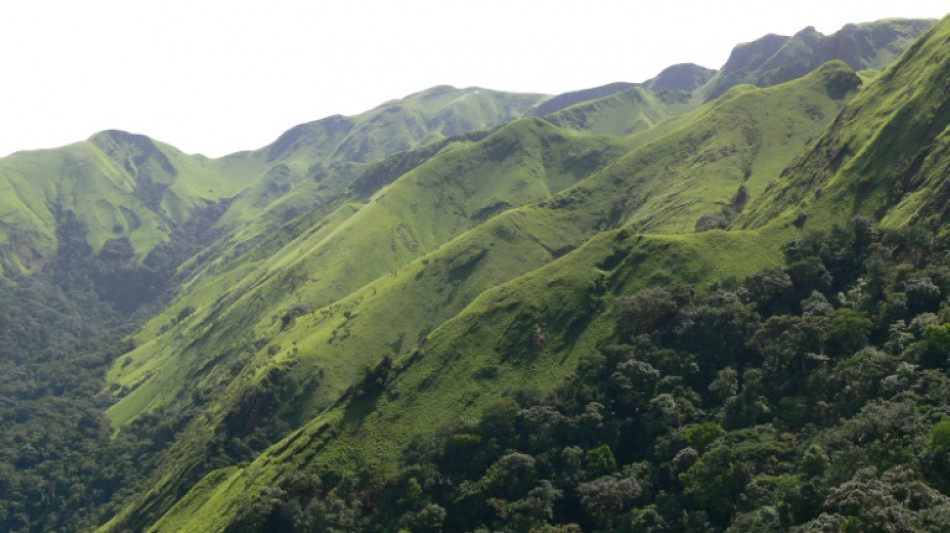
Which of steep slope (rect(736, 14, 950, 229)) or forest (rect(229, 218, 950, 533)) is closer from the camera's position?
forest (rect(229, 218, 950, 533))

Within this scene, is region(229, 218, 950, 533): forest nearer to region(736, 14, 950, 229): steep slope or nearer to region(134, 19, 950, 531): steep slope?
region(134, 19, 950, 531): steep slope

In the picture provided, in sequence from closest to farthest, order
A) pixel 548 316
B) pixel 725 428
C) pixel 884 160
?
1. pixel 725 428
2. pixel 548 316
3. pixel 884 160

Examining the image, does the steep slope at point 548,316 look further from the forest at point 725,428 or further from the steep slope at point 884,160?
the forest at point 725,428

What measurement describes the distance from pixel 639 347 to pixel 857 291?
135 feet

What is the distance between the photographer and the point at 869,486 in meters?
63.7

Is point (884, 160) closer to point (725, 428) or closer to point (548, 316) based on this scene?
point (548, 316)

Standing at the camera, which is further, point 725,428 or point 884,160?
point 884,160

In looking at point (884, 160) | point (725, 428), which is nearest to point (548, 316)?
point (725, 428)

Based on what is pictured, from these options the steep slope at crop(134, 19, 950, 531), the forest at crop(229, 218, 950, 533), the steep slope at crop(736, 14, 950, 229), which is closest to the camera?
the forest at crop(229, 218, 950, 533)

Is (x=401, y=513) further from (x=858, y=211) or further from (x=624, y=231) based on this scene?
(x=858, y=211)

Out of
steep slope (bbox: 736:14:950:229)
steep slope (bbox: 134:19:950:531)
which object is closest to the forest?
steep slope (bbox: 134:19:950:531)

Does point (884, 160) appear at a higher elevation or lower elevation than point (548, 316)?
higher

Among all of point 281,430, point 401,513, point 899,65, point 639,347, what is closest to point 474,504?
point 401,513

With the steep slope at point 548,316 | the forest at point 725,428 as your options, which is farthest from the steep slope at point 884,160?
the forest at point 725,428
